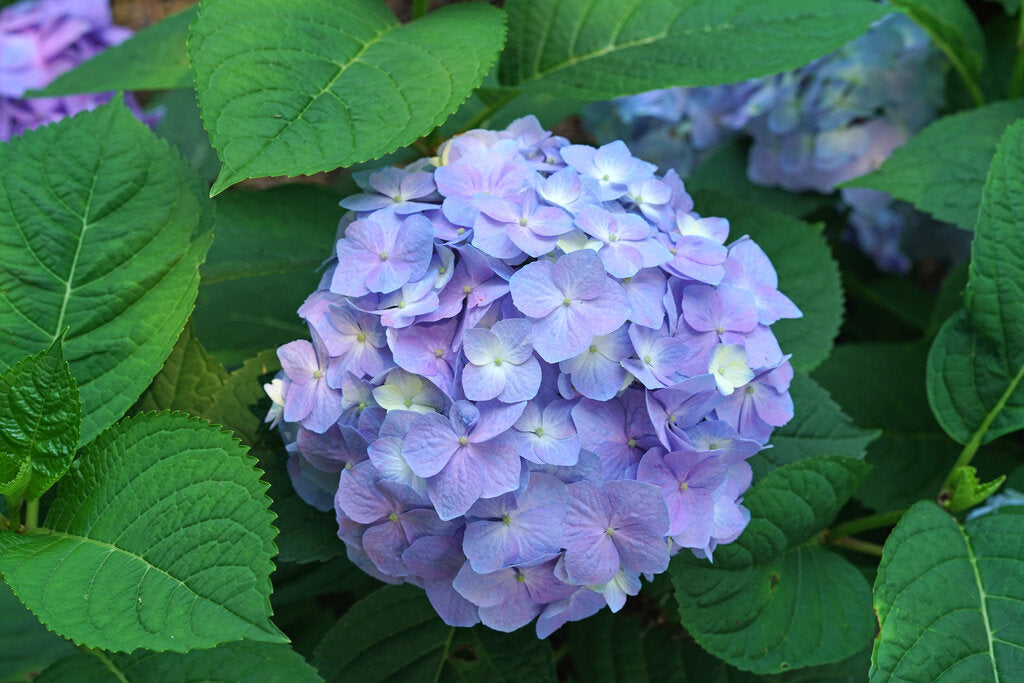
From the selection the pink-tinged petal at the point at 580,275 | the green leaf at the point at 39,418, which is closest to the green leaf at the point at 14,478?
the green leaf at the point at 39,418

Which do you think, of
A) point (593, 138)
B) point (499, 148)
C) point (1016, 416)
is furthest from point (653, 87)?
point (593, 138)

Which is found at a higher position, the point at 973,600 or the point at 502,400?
the point at 502,400

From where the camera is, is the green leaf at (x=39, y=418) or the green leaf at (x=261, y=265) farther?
the green leaf at (x=261, y=265)

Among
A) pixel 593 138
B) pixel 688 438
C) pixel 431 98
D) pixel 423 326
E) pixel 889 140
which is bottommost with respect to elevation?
pixel 593 138

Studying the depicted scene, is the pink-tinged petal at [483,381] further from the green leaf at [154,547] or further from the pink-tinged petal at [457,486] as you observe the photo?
the green leaf at [154,547]

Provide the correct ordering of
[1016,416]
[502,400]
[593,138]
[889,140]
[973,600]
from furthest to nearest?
1. [593,138]
2. [889,140]
3. [1016,416]
4. [973,600]
5. [502,400]

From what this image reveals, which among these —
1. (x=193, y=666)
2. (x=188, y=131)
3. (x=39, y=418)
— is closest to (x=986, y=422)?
(x=193, y=666)

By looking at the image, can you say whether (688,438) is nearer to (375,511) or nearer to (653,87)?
(375,511)
